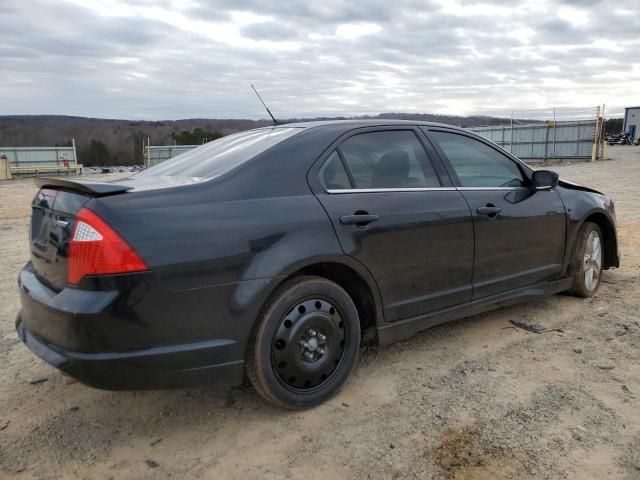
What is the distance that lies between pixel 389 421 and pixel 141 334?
136 cm

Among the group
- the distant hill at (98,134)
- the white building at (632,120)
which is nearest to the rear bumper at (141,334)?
the distant hill at (98,134)

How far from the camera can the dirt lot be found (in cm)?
239

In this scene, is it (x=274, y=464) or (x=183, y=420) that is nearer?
(x=274, y=464)

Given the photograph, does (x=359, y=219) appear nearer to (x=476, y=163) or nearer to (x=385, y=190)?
(x=385, y=190)

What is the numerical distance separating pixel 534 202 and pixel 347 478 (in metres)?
2.70

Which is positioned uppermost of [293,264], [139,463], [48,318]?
[293,264]

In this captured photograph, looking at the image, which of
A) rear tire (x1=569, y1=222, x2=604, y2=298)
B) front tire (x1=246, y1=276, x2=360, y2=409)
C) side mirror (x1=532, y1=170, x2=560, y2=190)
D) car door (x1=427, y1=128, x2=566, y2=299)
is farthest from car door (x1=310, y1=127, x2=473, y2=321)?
rear tire (x1=569, y1=222, x2=604, y2=298)

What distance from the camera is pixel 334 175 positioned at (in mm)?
3059

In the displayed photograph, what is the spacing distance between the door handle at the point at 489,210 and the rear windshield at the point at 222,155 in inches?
54.9

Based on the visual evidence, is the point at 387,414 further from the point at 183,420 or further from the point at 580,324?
the point at 580,324

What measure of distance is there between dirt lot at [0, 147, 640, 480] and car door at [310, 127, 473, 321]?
48cm

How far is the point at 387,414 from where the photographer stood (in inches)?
111

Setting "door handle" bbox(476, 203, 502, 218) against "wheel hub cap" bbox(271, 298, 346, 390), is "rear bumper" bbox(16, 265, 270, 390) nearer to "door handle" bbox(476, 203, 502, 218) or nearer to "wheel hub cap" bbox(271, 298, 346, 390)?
"wheel hub cap" bbox(271, 298, 346, 390)

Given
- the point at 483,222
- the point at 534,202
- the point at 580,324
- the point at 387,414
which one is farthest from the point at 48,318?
the point at 580,324
